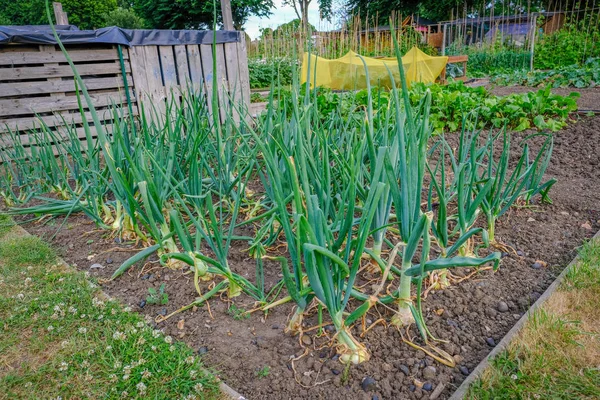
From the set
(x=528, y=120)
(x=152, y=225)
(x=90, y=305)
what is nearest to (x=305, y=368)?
(x=152, y=225)

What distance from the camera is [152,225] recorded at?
172cm

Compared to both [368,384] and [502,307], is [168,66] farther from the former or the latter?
[368,384]

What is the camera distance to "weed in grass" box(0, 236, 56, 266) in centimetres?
224

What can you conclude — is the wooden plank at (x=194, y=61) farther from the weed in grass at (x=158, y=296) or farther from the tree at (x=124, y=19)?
the tree at (x=124, y=19)

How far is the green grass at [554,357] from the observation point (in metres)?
1.24

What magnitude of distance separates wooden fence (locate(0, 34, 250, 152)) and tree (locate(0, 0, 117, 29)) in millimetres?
26606

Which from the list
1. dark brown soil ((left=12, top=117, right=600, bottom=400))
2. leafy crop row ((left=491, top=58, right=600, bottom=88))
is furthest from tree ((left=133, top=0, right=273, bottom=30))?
dark brown soil ((left=12, top=117, right=600, bottom=400))

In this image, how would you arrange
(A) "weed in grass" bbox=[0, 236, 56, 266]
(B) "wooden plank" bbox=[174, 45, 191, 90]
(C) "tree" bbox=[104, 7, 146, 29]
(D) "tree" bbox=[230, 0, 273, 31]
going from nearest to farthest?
1. (A) "weed in grass" bbox=[0, 236, 56, 266]
2. (B) "wooden plank" bbox=[174, 45, 191, 90]
3. (D) "tree" bbox=[230, 0, 273, 31]
4. (C) "tree" bbox=[104, 7, 146, 29]

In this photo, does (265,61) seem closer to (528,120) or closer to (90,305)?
(528,120)

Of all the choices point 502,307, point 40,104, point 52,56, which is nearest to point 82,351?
point 502,307

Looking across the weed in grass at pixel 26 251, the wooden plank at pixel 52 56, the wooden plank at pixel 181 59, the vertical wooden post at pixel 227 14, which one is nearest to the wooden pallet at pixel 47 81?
the wooden plank at pixel 52 56

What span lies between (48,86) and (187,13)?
79.7ft

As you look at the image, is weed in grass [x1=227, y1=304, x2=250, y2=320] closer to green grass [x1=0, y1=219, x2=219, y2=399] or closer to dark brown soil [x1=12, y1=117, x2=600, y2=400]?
dark brown soil [x1=12, y1=117, x2=600, y2=400]

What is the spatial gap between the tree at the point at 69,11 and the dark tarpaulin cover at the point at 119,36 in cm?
2663
